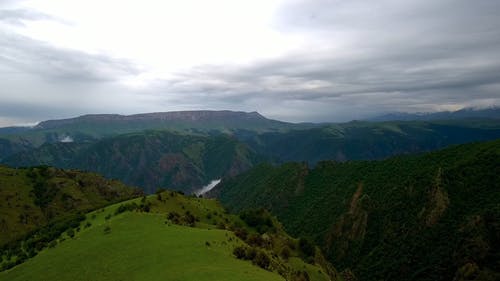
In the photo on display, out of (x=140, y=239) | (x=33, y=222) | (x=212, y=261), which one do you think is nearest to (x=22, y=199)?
(x=33, y=222)

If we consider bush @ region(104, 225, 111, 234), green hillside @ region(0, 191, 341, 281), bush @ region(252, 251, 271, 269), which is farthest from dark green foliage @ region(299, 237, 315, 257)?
bush @ region(104, 225, 111, 234)

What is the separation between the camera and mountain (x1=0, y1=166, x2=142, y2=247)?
6234 inches

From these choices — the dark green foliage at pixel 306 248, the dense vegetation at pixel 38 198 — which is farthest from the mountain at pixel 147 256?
the dense vegetation at pixel 38 198

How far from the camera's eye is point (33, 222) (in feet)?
533

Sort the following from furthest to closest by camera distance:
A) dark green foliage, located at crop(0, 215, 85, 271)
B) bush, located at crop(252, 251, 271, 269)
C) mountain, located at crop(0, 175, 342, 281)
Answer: dark green foliage, located at crop(0, 215, 85, 271)
bush, located at crop(252, 251, 271, 269)
mountain, located at crop(0, 175, 342, 281)

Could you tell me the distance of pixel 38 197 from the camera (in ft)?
586

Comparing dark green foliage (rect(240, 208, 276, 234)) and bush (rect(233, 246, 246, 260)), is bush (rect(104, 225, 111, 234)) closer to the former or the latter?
bush (rect(233, 246, 246, 260))

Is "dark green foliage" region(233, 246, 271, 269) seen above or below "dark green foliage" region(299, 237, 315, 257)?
above

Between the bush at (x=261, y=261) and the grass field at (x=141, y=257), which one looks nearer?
the grass field at (x=141, y=257)

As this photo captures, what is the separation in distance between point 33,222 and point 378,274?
155 meters

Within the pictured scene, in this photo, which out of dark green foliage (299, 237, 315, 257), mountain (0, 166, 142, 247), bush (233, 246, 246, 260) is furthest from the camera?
mountain (0, 166, 142, 247)

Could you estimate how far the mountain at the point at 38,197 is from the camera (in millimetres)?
158337

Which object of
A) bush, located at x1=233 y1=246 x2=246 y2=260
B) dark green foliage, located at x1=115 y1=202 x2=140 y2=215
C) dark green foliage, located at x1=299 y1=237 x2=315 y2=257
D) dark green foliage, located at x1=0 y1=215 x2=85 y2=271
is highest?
bush, located at x1=233 y1=246 x2=246 y2=260

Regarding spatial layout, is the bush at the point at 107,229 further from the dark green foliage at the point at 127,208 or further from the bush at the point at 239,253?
the bush at the point at 239,253
